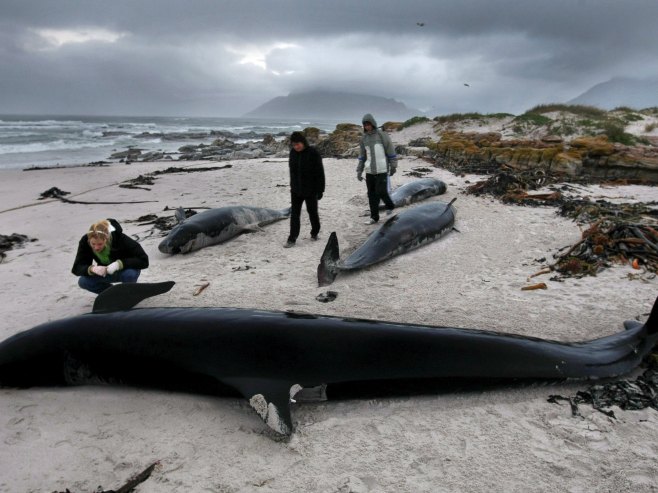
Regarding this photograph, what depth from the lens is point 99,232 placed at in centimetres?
447

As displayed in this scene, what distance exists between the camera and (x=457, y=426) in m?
2.96

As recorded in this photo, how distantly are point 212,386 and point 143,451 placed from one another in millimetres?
624

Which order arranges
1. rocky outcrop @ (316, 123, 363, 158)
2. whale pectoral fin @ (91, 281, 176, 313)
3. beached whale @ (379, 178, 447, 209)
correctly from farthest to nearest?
1. rocky outcrop @ (316, 123, 363, 158)
2. beached whale @ (379, 178, 447, 209)
3. whale pectoral fin @ (91, 281, 176, 313)

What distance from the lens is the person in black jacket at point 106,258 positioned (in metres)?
4.54

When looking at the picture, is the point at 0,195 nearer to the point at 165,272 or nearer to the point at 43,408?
the point at 165,272

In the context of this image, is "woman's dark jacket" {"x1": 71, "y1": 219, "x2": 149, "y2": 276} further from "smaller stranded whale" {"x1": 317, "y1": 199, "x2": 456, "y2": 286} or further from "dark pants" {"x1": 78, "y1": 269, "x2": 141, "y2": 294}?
"smaller stranded whale" {"x1": 317, "y1": 199, "x2": 456, "y2": 286}

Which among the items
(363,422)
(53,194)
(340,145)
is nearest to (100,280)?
(363,422)

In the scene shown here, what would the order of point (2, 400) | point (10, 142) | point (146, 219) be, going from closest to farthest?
point (2, 400)
point (146, 219)
point (10, 142)

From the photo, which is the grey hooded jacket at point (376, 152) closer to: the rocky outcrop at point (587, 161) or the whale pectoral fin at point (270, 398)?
the whale pectoral fin at point (270, 398)

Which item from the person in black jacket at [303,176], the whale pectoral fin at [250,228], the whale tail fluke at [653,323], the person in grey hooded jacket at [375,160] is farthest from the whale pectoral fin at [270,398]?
the person in grey hooded jacket at [375,160]

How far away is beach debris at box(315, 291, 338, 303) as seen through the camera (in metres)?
5.15

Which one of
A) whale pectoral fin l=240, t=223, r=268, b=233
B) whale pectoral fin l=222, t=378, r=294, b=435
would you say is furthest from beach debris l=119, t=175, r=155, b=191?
whale pectoral fin l=222, t=378, r=294, b=435

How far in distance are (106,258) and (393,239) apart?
406 cm

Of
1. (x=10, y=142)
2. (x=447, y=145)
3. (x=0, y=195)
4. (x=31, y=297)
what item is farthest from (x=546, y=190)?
(x=10, y=142)
